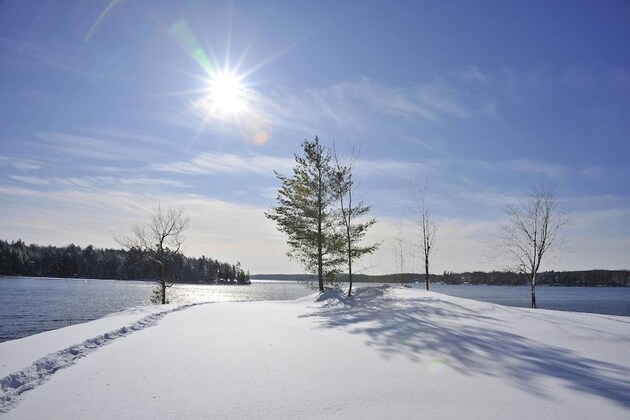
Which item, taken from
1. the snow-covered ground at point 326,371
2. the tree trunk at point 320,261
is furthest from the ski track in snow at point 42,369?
the tree trunk at point 320,261

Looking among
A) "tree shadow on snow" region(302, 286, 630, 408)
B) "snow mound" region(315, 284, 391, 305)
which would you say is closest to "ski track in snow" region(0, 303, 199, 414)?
"tree shadow on snow" region(302, 286, 630, 408)

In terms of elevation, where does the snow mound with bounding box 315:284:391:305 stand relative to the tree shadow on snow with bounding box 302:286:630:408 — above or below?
below

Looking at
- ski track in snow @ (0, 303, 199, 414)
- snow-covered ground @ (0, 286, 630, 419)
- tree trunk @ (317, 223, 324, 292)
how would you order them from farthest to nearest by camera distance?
tree trunk @ (317, 223, 324, 292)
ski track in snow @ (0, 303, 199, 414)
snow-covered ground @ (0, 286, 630, 419)

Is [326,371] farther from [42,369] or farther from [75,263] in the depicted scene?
[75,263]

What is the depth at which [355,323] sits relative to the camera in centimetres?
1116

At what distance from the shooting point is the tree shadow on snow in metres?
5.74

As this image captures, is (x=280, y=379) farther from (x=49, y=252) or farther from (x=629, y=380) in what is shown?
(x=49, y=252)

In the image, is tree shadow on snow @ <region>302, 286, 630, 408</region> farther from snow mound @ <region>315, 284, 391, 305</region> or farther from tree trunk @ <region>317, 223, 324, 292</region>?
tree trunk @ <region>317, 223, 324, 292</region>

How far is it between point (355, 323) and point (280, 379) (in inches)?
226

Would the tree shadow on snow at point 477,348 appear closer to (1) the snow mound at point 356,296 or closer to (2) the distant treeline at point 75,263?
(1) the snow mound at point 356,296

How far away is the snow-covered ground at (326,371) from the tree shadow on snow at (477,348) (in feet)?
0.12

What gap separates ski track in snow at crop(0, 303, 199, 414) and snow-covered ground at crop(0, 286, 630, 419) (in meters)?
0.02

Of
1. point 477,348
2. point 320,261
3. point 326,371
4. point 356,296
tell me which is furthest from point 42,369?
point 320,261

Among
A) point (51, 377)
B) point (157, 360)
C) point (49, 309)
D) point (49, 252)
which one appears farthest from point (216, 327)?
point (49, 252)
